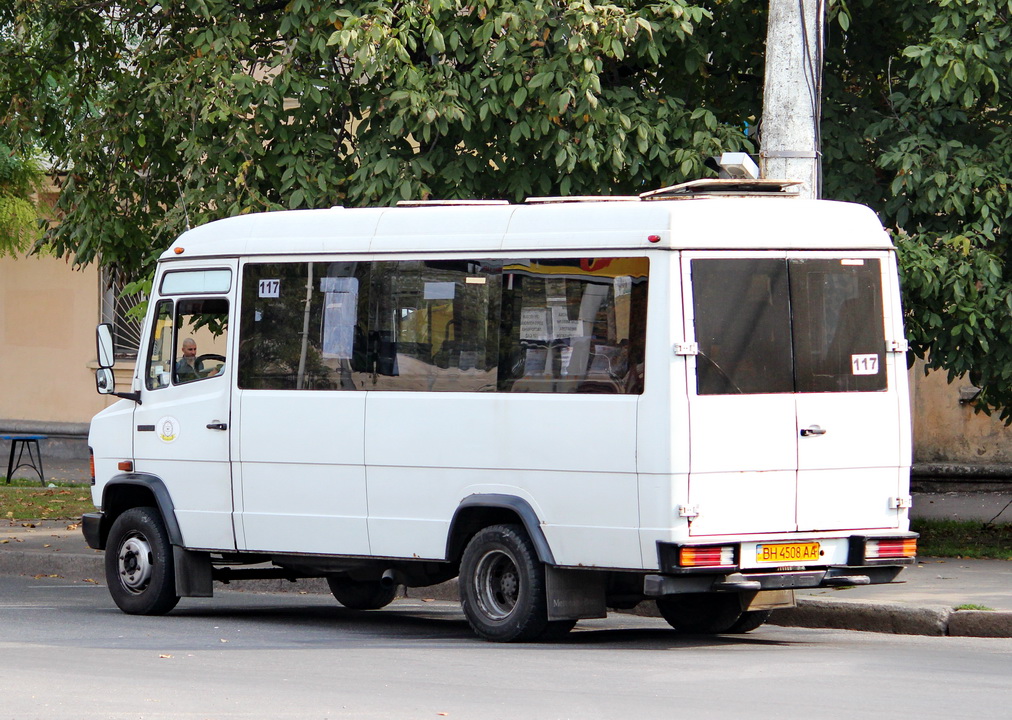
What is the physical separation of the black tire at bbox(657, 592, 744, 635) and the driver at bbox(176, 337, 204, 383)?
3312mm

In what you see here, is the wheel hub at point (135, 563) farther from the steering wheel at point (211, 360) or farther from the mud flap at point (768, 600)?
the mud flap at point (768, 600)

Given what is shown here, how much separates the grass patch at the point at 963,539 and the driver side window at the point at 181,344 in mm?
6344

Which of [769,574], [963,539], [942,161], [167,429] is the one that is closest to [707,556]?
[769,574]

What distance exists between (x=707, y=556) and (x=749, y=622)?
5.67 ft

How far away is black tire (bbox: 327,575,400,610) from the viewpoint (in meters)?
12.0

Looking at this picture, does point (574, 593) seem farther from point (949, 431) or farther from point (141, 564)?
point (949, 431)

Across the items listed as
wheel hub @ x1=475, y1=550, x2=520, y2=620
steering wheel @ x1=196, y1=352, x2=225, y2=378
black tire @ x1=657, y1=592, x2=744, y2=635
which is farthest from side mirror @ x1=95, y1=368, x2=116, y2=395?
black tire @ x1=657, y1=592, x2=744, y2=635

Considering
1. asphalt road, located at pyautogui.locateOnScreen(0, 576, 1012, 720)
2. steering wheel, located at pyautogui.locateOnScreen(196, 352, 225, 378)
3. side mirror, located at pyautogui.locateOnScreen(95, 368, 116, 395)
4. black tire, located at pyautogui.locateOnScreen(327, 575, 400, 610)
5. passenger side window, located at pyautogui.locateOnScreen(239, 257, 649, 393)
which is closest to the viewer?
asphalt road, located at pyautogui.locateOnScreen(0, 576, 1012, 720)

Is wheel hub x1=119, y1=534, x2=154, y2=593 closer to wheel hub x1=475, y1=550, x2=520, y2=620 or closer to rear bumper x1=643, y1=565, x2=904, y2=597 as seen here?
wheel hub x1=475, y1=550, x2=520, y2=620

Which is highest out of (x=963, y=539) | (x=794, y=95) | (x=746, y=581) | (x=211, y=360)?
(x=794, y=95)

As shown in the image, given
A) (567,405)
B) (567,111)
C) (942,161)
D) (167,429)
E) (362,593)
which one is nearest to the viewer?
(567,405)

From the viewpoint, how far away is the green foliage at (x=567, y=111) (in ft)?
40.1

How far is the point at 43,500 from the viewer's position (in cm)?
1956

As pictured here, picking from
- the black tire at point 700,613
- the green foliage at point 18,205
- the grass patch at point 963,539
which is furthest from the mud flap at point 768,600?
the green foliage at point 18,205
